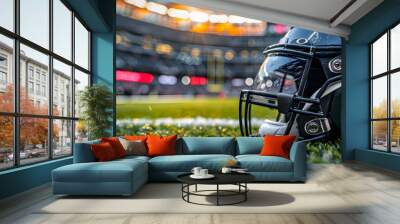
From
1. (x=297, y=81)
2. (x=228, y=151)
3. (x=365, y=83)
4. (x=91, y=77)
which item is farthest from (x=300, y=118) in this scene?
(x=91, y=77)

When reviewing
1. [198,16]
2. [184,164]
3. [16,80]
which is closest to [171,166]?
[184,164]

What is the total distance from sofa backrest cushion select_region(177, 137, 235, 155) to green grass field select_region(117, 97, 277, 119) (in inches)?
120

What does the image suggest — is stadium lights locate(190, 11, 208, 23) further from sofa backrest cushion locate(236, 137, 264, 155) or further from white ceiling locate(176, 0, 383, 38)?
sofa backrest cushion locate(236, 137, 264, 155)

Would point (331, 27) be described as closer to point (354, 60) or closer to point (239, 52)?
point (354, 60)

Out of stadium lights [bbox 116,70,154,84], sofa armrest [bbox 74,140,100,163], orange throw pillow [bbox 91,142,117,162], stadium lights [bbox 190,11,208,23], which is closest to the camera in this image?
sofa armrest [bbox 74,140,100,163]

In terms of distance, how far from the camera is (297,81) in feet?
32.3

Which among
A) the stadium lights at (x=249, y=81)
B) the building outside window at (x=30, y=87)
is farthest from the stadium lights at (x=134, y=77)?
the building outside window at (x=30, y=87)

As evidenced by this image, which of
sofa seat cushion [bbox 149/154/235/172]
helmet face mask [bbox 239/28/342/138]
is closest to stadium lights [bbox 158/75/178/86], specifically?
helmet face mask [bbox 239/28/342/138]

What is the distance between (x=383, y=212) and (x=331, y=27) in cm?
585

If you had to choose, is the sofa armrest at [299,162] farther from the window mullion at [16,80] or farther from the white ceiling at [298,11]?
the window mullion at [16,80]

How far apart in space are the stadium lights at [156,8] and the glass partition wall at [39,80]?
2.13 meters

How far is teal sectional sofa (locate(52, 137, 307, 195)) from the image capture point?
4.95m

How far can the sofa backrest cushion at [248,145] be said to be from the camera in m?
6.91

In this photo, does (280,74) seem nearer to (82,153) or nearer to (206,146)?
(206,146)
